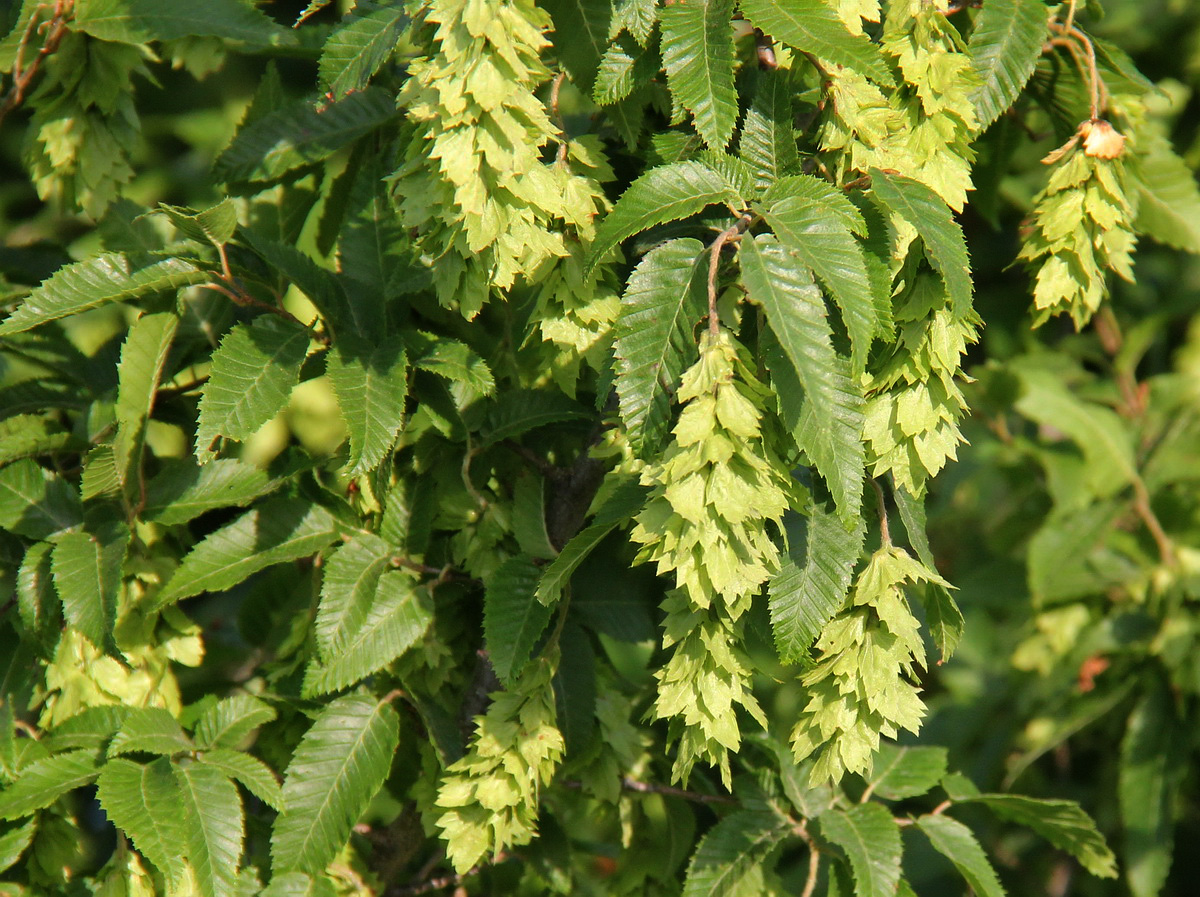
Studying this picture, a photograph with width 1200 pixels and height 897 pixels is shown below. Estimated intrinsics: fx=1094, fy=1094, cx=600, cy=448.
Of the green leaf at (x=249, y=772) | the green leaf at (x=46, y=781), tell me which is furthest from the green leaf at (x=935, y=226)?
the green leaf at (x=46, y=781)

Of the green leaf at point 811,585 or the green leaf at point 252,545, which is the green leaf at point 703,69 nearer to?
the green leaf at point 811,585

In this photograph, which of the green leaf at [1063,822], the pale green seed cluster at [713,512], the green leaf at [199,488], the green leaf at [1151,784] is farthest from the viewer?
the green leaf at [1151,784]

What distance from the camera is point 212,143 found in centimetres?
279

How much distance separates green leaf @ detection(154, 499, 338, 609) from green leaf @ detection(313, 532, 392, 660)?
0.11 ft

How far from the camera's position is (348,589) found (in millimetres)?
1031

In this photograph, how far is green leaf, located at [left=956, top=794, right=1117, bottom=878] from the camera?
1.19m

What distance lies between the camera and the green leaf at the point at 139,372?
108 centimetres

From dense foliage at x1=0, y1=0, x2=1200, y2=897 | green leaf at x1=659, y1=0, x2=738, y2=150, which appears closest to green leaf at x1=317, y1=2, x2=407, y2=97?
dense foliage at x1=0, y1=0, x2=1200, y2=897

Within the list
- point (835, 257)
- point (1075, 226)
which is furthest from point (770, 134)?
point (1075, 226)

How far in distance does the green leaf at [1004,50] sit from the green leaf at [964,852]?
0.71m

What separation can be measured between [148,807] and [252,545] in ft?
0.84

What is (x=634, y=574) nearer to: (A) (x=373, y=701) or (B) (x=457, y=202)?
(A) (x=373, y=701)

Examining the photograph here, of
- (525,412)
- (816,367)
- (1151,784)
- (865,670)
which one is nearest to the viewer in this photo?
(816,367)

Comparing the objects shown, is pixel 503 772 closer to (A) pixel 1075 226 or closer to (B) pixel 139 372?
(B) pixel 139 372
